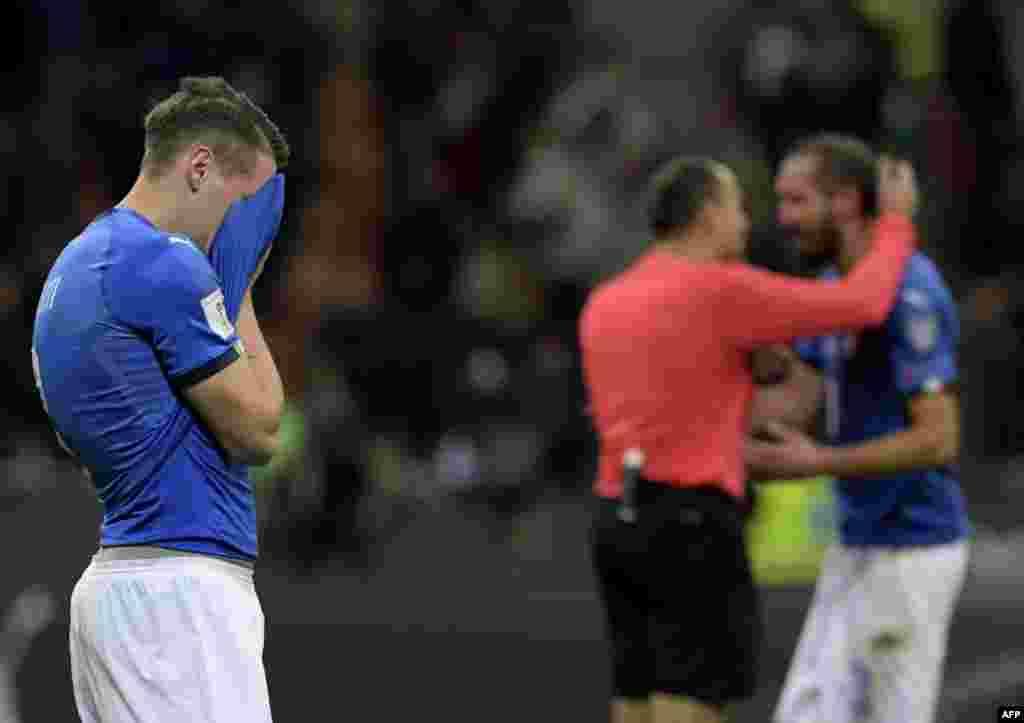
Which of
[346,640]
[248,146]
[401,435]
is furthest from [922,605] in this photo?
[401,435]

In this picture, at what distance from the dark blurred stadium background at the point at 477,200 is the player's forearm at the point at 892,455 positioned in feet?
11.9

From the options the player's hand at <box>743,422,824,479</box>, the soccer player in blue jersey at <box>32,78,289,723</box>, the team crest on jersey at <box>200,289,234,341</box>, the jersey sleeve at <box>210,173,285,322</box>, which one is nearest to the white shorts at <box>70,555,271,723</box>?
the soccer player in blue jersey at <box>32,78,289,723</box>

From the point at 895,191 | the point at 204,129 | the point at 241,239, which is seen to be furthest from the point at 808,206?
the point at 204,129

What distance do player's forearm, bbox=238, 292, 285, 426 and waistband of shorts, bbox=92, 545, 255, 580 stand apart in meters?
0.28

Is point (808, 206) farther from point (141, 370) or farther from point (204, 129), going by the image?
point (141, 370)

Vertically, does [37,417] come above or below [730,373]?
below

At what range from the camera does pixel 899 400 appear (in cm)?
556

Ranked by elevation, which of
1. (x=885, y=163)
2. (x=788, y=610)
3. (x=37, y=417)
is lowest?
(x=788, y=610)

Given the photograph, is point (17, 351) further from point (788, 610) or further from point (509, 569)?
point (788, 610)

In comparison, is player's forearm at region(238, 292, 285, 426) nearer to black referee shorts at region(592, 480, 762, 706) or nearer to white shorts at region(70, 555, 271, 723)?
white shorts at region(70, 555, 271, 723)

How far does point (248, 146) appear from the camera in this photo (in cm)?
375

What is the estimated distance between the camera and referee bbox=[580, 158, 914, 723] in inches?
207

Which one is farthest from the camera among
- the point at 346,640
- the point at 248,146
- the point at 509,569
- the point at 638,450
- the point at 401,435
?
the point at 401,435

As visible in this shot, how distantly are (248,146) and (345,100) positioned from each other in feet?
24.5
